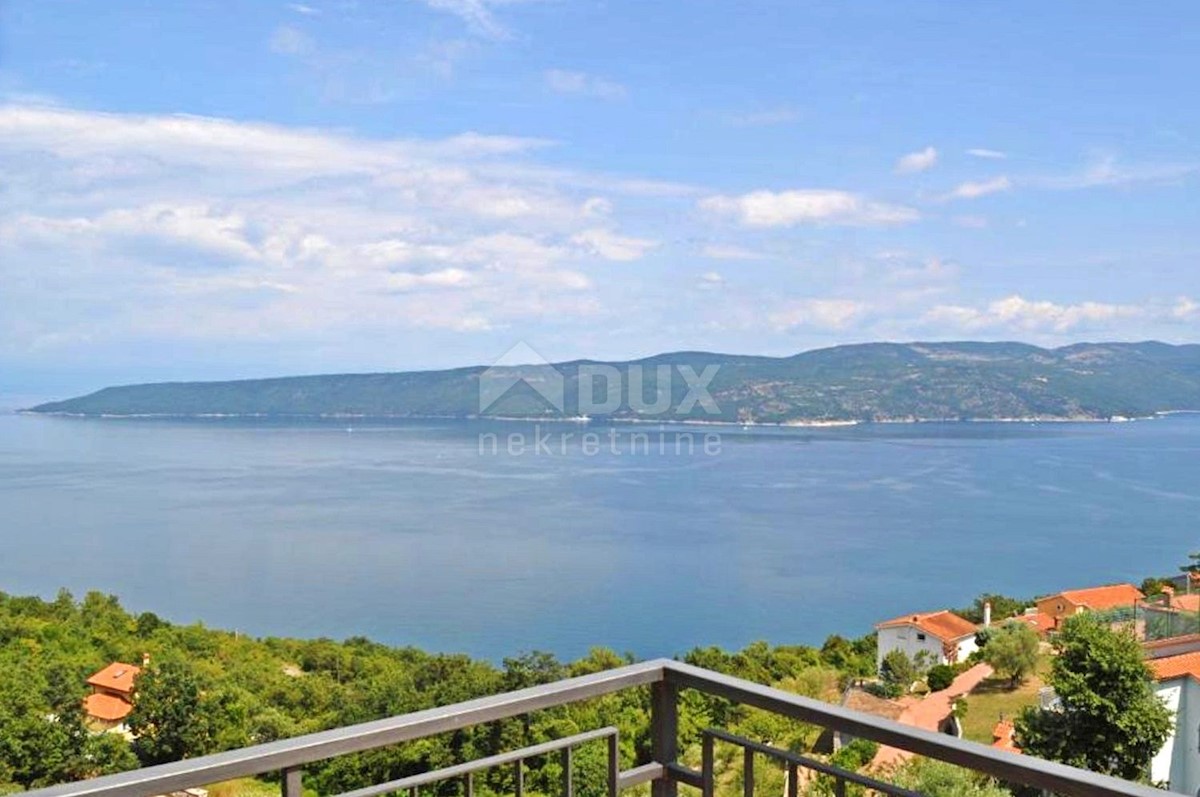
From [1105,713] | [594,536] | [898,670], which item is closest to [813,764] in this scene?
[1105,713]

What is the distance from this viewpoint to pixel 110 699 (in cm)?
1734

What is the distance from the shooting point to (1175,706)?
10977 millimetres

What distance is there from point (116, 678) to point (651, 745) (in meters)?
20.1

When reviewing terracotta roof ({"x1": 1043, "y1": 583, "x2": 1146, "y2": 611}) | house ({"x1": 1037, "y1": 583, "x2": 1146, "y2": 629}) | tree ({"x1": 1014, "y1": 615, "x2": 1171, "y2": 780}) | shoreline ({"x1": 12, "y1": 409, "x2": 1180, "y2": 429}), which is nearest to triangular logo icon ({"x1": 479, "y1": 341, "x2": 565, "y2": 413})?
shoreline ({"x1": 12, "y1": 409, "x2": 1180, "y2": 429})

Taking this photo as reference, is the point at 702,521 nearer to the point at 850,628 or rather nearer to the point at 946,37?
the point at 850,628

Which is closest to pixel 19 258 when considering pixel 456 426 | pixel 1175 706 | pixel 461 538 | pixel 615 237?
pixel 461 538

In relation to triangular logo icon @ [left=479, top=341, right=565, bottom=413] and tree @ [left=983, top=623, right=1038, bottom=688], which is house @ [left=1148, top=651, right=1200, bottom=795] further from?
triangular logo icon @ [left=479, top=341, right=565, bottom=413]

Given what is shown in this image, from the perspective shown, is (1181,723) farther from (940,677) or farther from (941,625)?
(941,625)

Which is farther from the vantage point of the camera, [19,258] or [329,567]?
[19,258]

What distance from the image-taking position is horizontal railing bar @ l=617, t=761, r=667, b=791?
1.50 m

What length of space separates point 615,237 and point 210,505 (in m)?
27.4

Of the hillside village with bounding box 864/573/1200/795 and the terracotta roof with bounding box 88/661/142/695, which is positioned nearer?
the hillside village with bounding box 864/573/1200/795

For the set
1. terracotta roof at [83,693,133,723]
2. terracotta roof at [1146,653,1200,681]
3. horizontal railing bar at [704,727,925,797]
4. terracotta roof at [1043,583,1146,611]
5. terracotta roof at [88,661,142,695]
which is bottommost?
terracotta roof at [1043,583,1146,611]

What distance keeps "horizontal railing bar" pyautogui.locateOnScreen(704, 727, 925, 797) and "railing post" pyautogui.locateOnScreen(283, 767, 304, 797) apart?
672 mm
